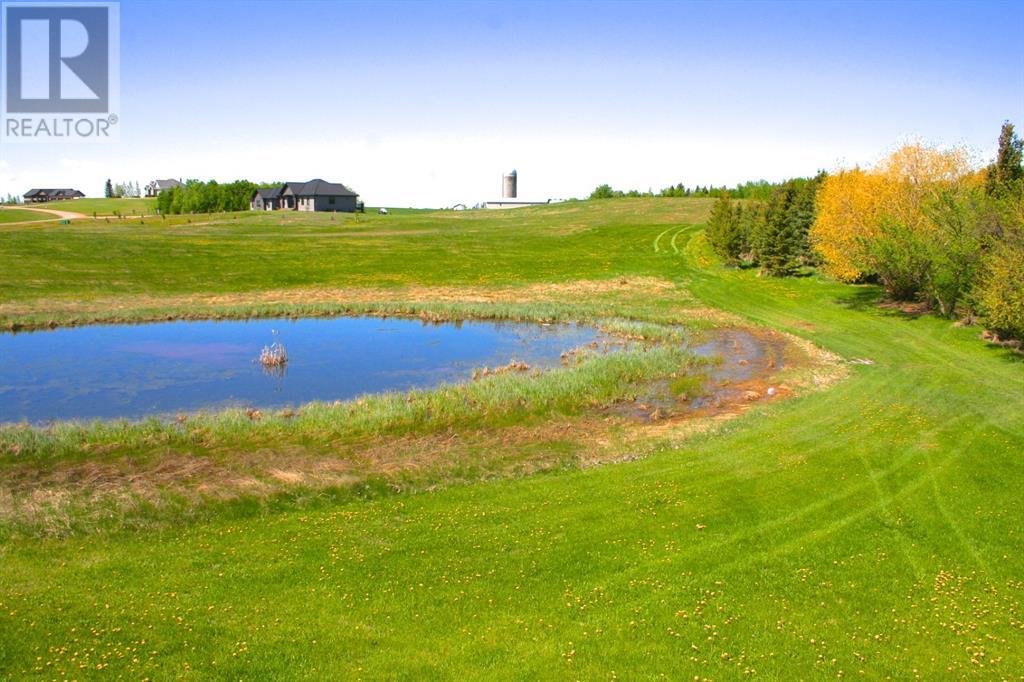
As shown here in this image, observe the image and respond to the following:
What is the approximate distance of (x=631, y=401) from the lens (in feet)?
86.2

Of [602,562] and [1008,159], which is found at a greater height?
[1008,159]

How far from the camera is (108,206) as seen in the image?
514ft

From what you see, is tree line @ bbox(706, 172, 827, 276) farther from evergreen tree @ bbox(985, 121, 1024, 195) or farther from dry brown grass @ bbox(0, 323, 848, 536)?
dry brown grass @ bbox(0, 323, 848, 536)

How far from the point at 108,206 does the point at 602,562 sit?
174 meters

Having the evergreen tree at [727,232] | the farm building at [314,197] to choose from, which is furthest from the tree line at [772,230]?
the farm building at [314,197]

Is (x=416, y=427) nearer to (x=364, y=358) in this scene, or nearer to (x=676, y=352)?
(x=364, y=358)

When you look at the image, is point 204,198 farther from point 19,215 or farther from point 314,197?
point 19,215

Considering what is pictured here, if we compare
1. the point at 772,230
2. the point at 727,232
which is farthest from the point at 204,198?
the point at 772,230

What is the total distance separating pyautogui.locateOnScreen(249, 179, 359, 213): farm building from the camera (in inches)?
5531

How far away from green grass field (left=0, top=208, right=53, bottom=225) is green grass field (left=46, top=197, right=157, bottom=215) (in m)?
11.3

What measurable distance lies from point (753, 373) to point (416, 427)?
15.6 metres

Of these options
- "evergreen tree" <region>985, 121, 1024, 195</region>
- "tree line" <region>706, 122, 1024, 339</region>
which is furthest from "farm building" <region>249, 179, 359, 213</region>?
"evergreen tree" <region>985, 121, 1024, 195</region>

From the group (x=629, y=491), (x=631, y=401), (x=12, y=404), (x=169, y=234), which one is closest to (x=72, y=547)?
(x=629, y=491)

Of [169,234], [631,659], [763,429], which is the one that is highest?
[169,234]
